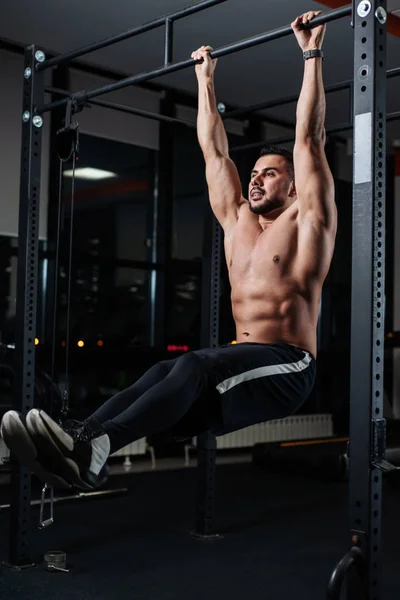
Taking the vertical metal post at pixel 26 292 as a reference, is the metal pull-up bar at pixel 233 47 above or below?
above

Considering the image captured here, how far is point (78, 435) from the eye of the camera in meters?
2.28

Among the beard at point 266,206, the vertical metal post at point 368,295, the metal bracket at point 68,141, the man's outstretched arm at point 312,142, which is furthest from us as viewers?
the metal bracket at point 68,141

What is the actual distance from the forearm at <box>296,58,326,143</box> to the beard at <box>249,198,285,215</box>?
40 cm

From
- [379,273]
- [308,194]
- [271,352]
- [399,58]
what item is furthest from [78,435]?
[399,58]

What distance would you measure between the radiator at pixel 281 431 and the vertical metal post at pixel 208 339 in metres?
2.81

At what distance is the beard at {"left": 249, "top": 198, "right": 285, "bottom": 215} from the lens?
3188 millimetres

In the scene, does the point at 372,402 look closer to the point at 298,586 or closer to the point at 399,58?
the point at 298,586

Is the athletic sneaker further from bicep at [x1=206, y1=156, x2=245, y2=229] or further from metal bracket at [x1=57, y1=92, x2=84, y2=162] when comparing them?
metal bracket at [x1=57, y1=92, x2=84, y2=162]

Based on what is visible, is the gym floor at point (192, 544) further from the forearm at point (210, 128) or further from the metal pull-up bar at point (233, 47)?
the metal pull-up bar at point (233, 47)

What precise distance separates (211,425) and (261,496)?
3.21 meters

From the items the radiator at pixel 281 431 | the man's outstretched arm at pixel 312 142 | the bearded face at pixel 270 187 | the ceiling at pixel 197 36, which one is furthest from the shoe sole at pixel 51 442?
the radiator at pixel 281 431

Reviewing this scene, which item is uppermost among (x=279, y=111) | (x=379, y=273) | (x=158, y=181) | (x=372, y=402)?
(x=279, y=111)

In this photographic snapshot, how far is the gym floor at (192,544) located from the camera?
342cm

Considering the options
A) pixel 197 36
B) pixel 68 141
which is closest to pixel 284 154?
pixel 68 141
